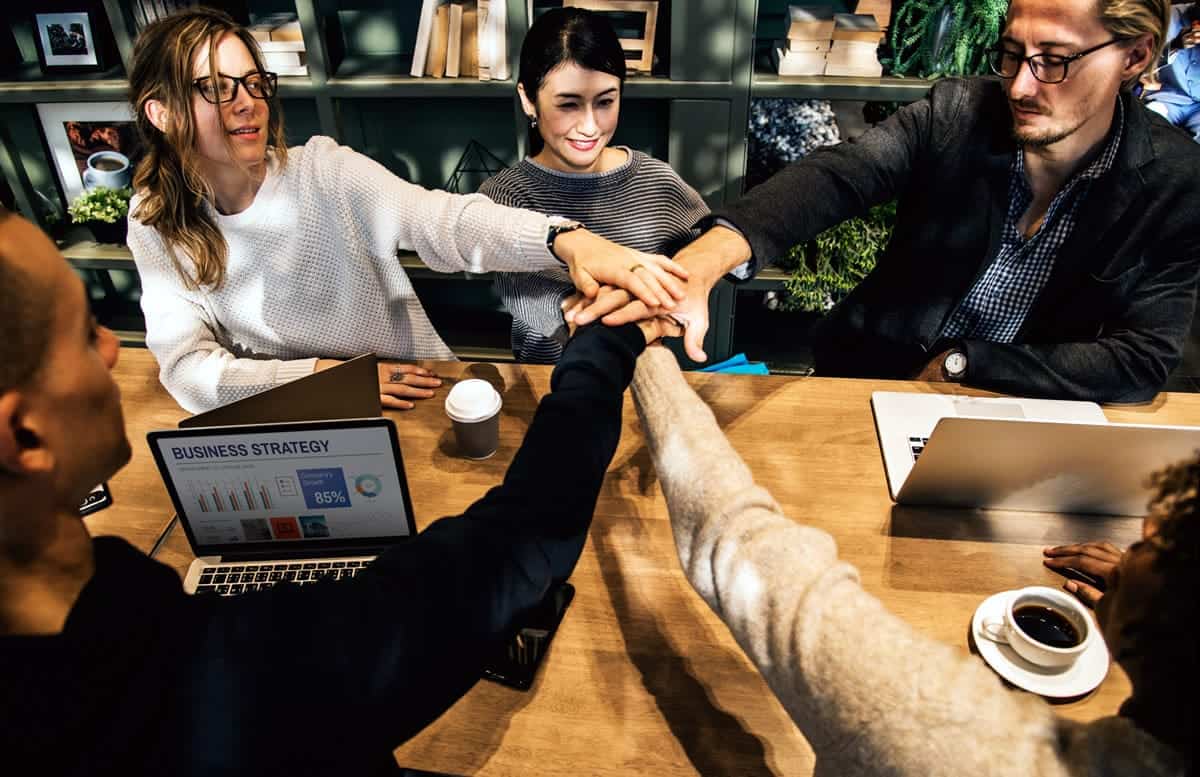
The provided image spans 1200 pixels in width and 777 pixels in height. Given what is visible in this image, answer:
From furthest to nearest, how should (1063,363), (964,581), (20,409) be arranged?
(1063,363)
(964,581)
(20,409)

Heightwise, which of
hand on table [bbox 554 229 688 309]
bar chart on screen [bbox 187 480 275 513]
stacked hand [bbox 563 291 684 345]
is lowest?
bar chart on screen [bbox 187 480 275 513]

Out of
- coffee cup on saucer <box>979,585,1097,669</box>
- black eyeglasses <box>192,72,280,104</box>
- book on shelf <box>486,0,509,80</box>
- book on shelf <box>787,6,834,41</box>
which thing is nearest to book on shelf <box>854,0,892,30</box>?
book on shelf <box>787,6,834,41</box>

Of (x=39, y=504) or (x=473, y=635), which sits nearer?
(x=39, y=504)

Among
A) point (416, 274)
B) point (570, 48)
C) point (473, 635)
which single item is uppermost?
point (570, 48)

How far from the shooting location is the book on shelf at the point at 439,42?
8.94 feet

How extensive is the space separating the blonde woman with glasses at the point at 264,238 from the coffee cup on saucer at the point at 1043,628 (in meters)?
0.78

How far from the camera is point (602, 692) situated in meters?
1.03

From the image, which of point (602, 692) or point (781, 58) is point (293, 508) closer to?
point (602, 692)

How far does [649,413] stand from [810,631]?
43cm

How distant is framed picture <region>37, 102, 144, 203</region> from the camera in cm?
322

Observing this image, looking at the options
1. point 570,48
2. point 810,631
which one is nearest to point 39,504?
point 810,631

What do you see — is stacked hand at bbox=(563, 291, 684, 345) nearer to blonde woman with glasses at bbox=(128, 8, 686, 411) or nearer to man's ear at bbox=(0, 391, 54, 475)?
blonde woman with glasses at bbox=(128, 8, 686, 411)

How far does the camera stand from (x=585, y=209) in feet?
6.61

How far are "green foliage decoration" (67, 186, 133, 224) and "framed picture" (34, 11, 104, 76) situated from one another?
0.49 metres
